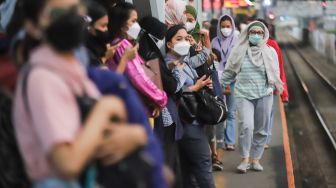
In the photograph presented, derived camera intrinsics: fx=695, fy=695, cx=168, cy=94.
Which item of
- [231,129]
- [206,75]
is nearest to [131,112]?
[206,75]

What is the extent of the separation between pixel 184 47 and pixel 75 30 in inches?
130

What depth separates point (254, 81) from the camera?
25.7 feet

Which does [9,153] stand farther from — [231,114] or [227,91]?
[231,114]

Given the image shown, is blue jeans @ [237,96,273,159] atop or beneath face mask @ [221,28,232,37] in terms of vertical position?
beneath

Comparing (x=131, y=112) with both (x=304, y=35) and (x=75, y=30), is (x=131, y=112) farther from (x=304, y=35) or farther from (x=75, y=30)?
(x=304, y=35)

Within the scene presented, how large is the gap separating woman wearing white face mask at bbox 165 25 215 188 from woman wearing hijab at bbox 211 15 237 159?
119 inches

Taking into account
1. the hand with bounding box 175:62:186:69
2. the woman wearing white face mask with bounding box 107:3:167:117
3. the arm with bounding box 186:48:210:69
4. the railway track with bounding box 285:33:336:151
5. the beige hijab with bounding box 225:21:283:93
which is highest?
the woman wearing white face mask with bounding box 107:3:167:117

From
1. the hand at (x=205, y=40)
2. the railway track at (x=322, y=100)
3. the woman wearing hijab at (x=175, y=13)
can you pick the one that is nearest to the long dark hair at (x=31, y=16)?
the woman wearing hijab at (x=175, y=13)

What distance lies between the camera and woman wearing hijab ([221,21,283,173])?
7.85 metres

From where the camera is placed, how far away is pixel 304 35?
63.9 meters

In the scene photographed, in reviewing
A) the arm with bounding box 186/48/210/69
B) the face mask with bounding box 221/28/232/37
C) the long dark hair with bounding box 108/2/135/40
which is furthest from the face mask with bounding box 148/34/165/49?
the face mask with bounding box 221/28/232/37

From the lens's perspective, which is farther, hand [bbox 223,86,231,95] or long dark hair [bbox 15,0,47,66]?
hand [bbox 223,86,231,95]

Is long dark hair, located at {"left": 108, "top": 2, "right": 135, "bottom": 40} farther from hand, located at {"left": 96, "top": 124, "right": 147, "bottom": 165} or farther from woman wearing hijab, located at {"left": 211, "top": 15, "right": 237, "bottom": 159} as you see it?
woman wearing hijab, located at {"left": 211, "top": 15, "right": 237, "bottom": 159}

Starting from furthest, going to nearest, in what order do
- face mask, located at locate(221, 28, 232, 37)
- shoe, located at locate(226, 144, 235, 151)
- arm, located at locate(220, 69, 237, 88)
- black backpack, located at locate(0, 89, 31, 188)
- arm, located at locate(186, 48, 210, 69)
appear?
shoe, located at locate(226, 144, 235, 151) < face mask, located at locate(221, 28, 232, 37) < arm, located at locate(220, 69, 237, 88) < arm, located at locate(186, 48, 210, 69) < black backpack, located at locate(0, 89, 31, 188)
